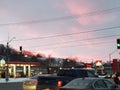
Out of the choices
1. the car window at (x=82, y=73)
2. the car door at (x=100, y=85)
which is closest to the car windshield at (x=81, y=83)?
the car door at (x=100, y=85)

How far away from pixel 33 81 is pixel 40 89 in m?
3.60

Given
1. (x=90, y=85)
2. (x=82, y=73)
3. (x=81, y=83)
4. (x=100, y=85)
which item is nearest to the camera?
(x=90, y=85)

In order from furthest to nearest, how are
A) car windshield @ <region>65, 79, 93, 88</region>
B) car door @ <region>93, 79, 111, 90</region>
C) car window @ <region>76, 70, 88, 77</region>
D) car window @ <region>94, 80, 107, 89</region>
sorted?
car window @ <region>76, 70, 88, 77</region>, car window @ <region>94, 80, 107, 89</region>, car door @ <region>93, 79, 111, 90</region>, car windshield @ <region>65, 79, 93, 88</region>

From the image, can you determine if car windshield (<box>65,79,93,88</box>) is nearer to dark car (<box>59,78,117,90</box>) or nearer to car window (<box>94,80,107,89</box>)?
dark car (<box>59,78,117,90</box>)

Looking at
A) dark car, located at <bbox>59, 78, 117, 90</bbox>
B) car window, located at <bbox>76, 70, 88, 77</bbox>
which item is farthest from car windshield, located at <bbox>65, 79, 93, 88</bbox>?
car window, located at <bbox>76, 70, 88, 77</bbox>

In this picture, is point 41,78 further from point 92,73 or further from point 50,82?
point 92,73

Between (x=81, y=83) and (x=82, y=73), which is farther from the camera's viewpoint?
(x=82, y=73)

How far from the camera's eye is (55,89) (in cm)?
2333

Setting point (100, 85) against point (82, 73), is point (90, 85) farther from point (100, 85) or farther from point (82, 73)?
point (82, 73)

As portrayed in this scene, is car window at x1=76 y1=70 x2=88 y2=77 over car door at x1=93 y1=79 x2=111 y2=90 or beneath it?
over

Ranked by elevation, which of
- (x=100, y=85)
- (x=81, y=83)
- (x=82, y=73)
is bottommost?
(x=100, y=85)

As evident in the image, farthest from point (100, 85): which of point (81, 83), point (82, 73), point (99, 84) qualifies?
point (82, 73)

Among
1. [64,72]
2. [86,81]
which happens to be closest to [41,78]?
[64,72]

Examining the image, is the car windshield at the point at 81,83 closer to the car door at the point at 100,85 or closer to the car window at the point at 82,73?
the car door at the point at 100,85
